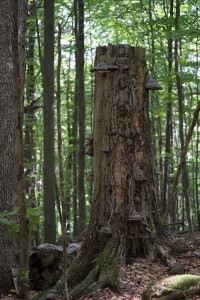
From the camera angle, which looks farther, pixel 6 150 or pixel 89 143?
pixel 6 150

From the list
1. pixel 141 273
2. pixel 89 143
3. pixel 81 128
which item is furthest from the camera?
pixel 81 128

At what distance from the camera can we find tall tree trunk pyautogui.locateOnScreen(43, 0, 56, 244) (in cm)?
971

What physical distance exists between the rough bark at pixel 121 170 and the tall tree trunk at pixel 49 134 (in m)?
3.92

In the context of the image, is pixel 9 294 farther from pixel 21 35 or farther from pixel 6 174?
pixel 21 35

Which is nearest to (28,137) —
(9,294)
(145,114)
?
(9,294)

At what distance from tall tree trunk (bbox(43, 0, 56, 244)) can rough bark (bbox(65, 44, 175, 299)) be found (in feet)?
12.8

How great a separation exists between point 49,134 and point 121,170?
4389 mm

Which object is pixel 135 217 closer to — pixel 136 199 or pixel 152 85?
pixel 136 199

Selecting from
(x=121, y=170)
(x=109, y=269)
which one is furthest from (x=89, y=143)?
(x=109, y=269)

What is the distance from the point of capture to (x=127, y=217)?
18.7 ft

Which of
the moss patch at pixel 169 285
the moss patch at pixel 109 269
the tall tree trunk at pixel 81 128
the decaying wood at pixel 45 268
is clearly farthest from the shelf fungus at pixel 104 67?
the tall tree trunk at pixel 81 128

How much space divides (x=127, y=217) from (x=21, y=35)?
4.27 m

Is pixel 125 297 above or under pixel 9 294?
above

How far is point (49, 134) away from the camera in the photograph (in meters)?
9.83
